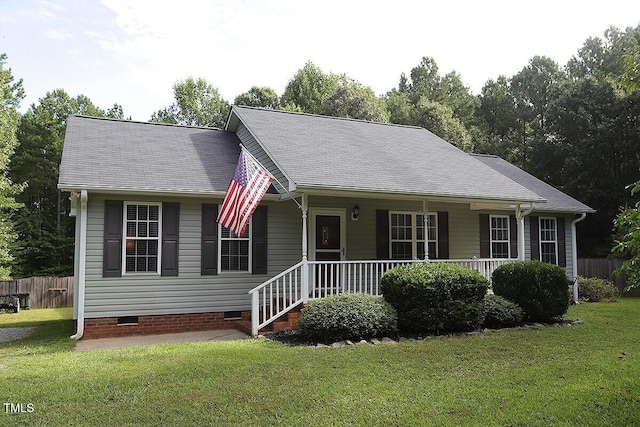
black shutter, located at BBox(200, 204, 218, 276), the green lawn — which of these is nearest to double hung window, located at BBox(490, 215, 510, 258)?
the green lawn

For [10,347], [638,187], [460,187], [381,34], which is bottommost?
[10,347]

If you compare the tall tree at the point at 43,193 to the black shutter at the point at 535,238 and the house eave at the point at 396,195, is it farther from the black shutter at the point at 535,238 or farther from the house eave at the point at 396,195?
the black shutter at the point at 535,238

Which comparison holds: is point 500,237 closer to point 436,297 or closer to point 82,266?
point 436,297

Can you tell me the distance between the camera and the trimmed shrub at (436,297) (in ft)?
31.7

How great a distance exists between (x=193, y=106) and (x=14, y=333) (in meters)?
29.3

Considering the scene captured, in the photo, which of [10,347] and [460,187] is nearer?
[10,347]

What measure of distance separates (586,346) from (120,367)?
7.39 m

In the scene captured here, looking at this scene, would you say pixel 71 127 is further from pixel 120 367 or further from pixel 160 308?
pixel 120 367

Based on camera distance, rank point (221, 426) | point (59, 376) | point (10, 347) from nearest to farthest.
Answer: point (221, 426) < point (59, 376) < point (10, 347)

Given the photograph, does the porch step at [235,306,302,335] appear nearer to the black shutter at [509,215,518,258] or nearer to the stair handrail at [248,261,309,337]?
the stair handrail at [248,261,309,337]

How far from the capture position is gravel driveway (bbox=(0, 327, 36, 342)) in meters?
10.6

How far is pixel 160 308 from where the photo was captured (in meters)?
10.6

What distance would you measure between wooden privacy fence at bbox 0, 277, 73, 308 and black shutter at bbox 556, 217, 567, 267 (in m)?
16.8

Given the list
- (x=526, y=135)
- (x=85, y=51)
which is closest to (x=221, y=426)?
(x=85, y=51)
